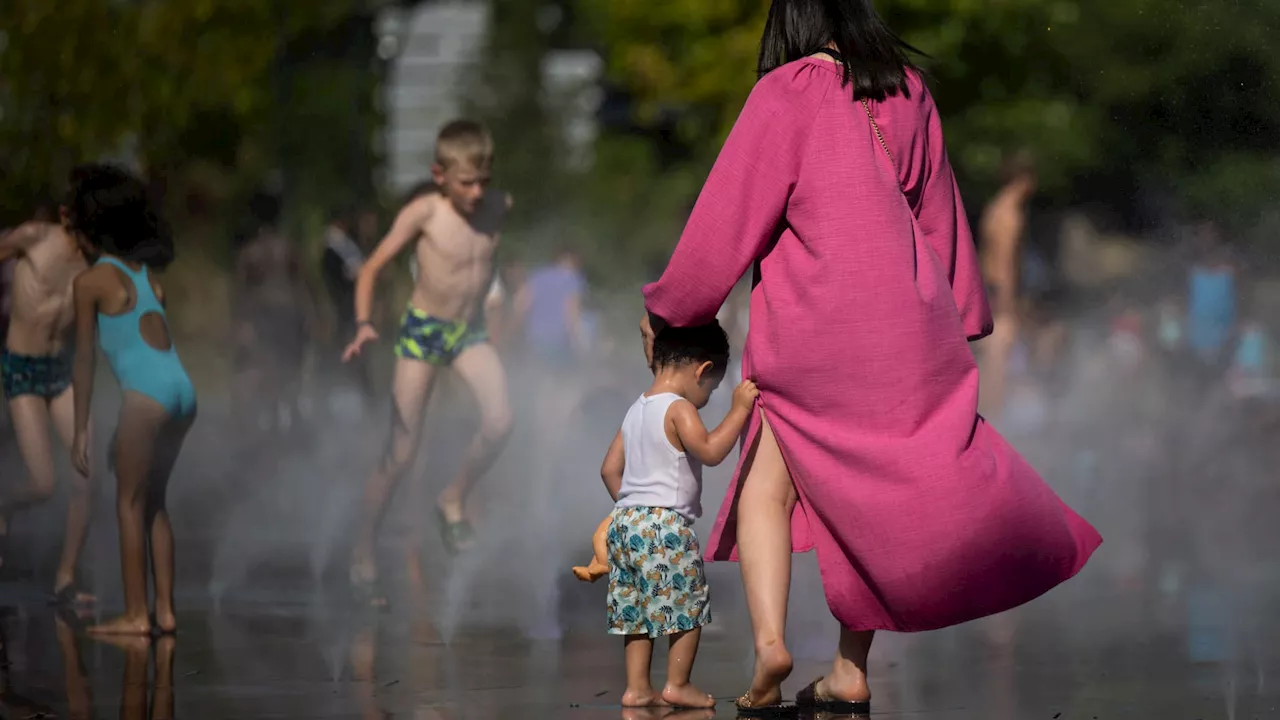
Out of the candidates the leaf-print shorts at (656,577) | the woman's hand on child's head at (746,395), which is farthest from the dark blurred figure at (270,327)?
the woman's hand on child's head at (746,395)

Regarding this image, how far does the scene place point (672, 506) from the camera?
5.11m

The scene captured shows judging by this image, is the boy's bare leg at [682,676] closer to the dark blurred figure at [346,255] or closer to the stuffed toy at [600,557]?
the stuffed toy at [600,557]

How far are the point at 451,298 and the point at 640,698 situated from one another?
3847mm

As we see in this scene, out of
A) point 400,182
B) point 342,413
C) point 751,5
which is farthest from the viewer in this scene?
point 751,5

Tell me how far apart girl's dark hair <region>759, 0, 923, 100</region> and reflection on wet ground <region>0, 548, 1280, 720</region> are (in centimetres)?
162

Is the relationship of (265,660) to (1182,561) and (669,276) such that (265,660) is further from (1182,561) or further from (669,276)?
(1182,561)

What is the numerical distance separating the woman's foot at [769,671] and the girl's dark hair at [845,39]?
1.39 metres

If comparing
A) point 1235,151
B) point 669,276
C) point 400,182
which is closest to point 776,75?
point 669,276

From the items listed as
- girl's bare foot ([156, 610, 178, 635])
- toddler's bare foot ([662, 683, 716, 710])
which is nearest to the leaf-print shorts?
toddler's bare foot ([662, 683, 716, 710])

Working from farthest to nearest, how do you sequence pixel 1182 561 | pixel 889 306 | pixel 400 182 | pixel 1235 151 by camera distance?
pixel 400 182
pixel 1235 151
pixel 1182 561
pixel 889 306

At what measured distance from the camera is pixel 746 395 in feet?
16.2

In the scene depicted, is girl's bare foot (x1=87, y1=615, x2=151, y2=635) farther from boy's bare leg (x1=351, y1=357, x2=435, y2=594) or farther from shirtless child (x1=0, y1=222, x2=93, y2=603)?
shirtless child (x1=0, y1=222, x2=93, y2=603)

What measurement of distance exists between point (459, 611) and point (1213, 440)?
8375mm

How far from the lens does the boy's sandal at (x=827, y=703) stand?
502cm
